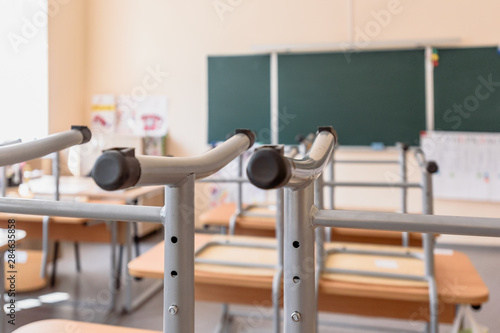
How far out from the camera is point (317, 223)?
689 millimetres

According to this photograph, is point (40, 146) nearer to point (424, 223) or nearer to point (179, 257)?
point (179, 257)

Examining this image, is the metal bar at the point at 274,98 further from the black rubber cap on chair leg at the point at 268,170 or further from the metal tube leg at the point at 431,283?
the black rubber cap on chair leg at the point at 268,170

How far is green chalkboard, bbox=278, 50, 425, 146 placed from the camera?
4.56 metres

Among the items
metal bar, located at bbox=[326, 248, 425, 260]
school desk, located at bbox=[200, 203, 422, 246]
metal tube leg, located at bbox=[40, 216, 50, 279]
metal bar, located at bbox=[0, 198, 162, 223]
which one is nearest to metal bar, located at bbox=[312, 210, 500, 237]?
metal bar, located at bbox=[0, 198, 162, 223]

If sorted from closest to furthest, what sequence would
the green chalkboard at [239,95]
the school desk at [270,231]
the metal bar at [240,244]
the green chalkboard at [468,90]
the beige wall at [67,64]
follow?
the metal bar at [240,244]
the school desk at [270,231]
the green chalkboard at [468,90]
the beige wall at [67,64]
the green chalkboard at [239,95]

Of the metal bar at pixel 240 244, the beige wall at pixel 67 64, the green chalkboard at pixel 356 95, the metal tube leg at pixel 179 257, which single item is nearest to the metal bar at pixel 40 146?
the metal tube leg at pixel 179 257

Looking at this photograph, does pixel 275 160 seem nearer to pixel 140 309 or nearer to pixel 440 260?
pixel 440 260

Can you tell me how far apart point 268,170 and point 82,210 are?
33cm

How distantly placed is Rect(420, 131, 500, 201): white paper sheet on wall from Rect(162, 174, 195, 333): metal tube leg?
4199mm

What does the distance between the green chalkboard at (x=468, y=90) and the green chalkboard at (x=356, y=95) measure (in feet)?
0.59

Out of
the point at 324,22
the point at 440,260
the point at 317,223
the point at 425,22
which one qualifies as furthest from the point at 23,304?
the point at 425,22

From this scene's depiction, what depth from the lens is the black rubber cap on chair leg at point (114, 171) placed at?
0.50 meters

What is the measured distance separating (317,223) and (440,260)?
1.45m

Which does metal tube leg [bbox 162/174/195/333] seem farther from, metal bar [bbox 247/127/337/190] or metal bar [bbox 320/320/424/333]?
metal bar [bbox 320/320/424/333]
